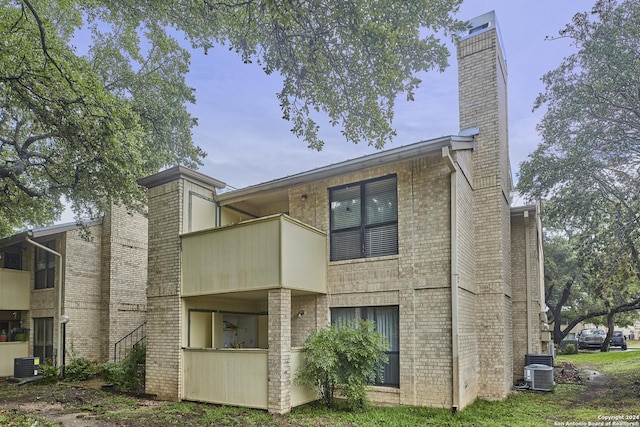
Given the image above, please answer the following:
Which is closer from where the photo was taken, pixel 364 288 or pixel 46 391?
pixel 364 288

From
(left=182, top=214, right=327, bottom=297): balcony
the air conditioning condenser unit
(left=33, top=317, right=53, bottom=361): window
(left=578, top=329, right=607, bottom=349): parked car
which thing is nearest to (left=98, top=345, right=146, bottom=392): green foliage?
(left=182, top=214, right=327, bottom=297): balcony

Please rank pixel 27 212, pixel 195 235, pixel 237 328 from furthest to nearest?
pixel 27 212 → pixel 237 328 → pixel 195 235

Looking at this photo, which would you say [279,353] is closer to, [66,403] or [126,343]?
[66,403]

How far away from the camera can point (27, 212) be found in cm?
1593

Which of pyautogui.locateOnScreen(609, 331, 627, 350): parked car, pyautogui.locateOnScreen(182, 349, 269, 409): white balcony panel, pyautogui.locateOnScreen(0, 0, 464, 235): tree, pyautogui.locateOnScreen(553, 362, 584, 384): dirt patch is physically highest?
pyautogui.locateOnScreen(0, 0, 464, 235): tree

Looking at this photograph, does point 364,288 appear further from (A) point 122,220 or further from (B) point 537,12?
(A) point 122,220

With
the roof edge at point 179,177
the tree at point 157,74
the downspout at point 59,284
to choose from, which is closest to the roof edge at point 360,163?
the roof edge at point 179,177

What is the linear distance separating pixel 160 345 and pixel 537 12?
40.6 ft

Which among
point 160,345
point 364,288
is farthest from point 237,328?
point 364,288

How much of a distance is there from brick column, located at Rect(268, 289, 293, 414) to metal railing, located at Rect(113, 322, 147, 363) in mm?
9567

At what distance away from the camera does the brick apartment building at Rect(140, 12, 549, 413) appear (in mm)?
9484

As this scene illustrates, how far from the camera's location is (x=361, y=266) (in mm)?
10617

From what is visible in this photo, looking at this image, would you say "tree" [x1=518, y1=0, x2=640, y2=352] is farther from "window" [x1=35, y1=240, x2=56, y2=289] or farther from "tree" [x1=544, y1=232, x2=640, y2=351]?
"window" [x1=35, y1=240, x2=56, y2=289]

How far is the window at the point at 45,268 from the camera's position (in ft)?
58.0
